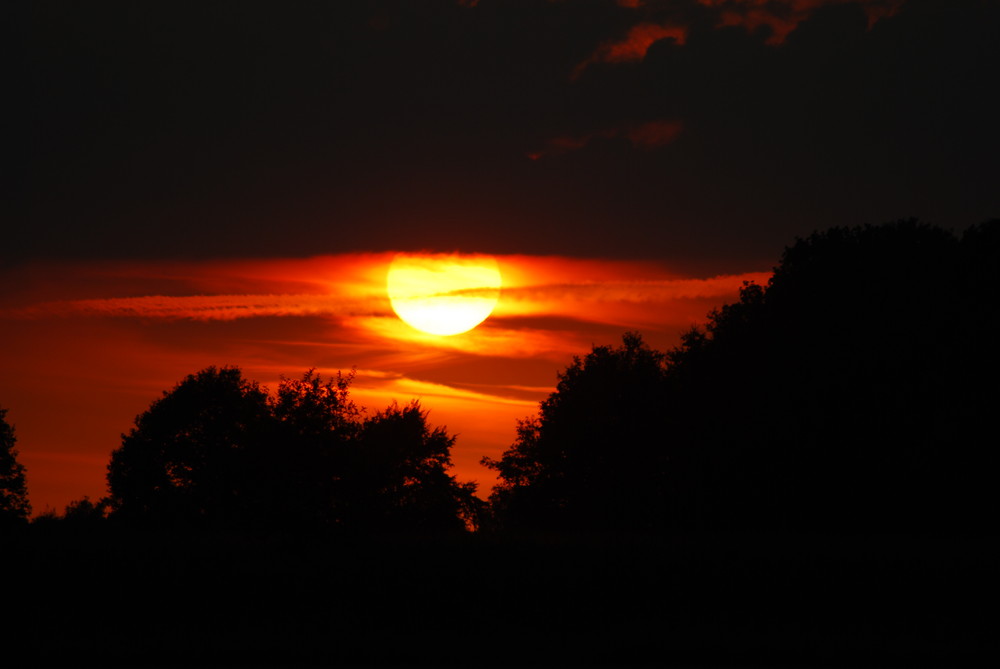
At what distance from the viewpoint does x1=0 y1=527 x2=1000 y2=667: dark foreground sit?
A: 73.6 feet

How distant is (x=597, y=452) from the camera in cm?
5759

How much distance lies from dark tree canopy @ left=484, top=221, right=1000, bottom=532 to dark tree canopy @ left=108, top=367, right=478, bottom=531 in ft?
48.7

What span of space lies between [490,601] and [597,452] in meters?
32.3

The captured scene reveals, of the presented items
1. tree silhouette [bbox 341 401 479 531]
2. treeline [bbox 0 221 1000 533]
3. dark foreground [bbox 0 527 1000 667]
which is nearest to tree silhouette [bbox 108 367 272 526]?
tree silhouette [bbox 341 401 479 531]

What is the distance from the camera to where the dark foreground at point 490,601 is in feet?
73.6

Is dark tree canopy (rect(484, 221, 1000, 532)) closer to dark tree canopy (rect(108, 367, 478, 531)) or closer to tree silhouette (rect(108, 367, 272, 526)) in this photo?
dark tree canopy (rect(108, 367, 478, 531))

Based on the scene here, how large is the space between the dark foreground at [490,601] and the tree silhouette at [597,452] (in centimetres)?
2263

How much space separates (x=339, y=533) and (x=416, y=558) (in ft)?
9.26

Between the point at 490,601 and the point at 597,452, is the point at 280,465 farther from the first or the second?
the point at 597,452

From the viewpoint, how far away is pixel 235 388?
235 ft

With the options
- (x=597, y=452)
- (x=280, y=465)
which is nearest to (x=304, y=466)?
(x=280, y=465)

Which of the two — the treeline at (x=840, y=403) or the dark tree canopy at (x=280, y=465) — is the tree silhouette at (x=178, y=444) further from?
the treeline at (x=840, y=403)

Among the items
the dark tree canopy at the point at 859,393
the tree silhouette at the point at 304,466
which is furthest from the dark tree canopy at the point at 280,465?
the dark tree canopy at the point at 859,393

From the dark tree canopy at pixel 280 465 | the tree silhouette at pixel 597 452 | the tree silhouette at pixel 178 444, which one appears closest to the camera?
the dark tree canopy at pixel 280 465
